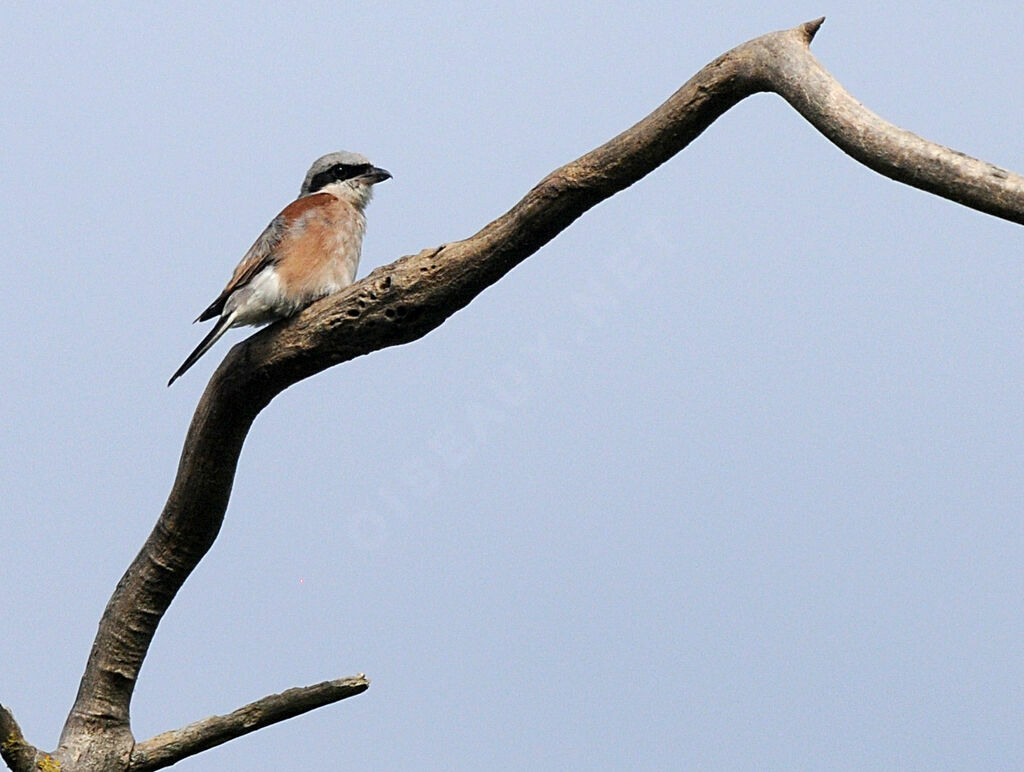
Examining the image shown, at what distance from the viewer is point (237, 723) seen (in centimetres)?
541

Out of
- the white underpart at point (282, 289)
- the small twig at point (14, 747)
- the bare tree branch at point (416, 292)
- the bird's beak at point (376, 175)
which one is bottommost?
the small twig at point (14, 747)

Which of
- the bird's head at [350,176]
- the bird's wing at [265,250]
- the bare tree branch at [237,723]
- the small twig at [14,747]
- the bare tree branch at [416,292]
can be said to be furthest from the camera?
the bird's head at [350,176]

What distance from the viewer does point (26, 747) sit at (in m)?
5.25

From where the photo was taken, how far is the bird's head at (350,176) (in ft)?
21.1

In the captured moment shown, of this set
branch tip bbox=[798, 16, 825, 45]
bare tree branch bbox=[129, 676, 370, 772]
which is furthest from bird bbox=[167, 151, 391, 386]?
branch tip bbox=[798, 16, 825, 45]

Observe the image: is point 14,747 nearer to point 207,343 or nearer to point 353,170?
point 207,343

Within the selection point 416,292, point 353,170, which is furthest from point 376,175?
point 416,292

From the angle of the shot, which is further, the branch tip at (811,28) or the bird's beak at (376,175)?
the bird's beak at (376,175)

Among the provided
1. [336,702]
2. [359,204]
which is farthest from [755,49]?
[336,702]

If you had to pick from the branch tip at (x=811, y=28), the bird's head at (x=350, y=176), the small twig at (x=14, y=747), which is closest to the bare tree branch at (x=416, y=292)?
the branch tip at (x=811, y=28)

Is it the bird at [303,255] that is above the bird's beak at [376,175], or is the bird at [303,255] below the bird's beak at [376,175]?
below

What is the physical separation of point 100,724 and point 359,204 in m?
2.71

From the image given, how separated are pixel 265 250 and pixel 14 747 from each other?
91.3 inches

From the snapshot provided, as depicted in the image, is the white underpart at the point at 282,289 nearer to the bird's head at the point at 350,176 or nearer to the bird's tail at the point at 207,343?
the bird's tail at the point at 207,343
